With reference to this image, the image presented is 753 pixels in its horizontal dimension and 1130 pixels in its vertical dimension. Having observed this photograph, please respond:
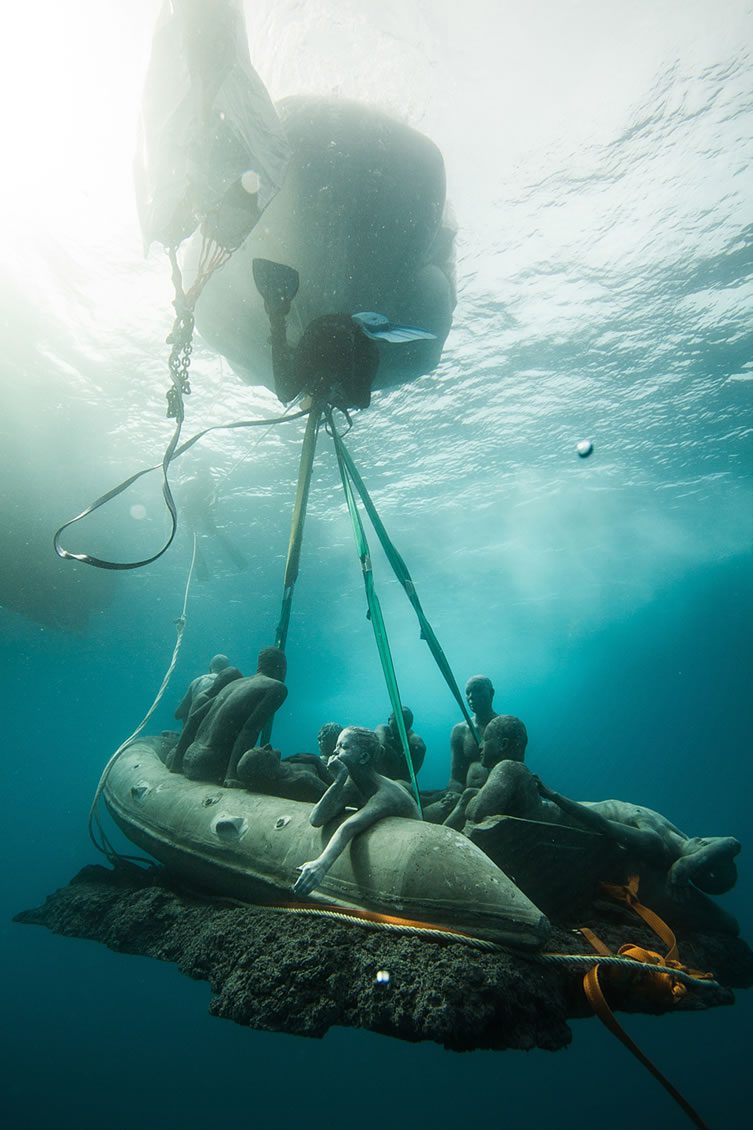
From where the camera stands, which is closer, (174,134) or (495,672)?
(174,134)

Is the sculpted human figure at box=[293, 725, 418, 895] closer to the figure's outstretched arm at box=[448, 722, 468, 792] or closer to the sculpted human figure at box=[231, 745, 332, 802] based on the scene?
the sculpted human figure at box=[231, 745, 332, 802]

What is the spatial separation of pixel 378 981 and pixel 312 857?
128 centimetres

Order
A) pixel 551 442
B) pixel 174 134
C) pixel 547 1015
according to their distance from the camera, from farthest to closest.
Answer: pixel 551 442
pixel 174 134
pixel 547 1015

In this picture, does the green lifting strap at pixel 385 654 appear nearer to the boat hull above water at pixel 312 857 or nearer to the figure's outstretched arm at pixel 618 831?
the boat hull above water at pixel 312 857

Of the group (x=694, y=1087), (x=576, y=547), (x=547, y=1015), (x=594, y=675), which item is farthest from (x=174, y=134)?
(x=594, y=675)

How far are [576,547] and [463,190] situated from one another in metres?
22.8

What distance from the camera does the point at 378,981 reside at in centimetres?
274

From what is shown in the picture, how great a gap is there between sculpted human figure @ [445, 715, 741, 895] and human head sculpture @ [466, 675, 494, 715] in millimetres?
2283

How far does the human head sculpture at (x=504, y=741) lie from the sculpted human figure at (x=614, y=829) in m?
0.50

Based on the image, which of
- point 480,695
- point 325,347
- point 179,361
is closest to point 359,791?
point 480,695

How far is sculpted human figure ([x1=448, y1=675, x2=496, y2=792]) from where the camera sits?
699cm

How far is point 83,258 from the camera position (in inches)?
396

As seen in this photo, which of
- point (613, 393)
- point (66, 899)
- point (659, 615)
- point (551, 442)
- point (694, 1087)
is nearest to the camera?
point (66, 899)

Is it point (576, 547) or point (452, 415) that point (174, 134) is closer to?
point (452, 415)
